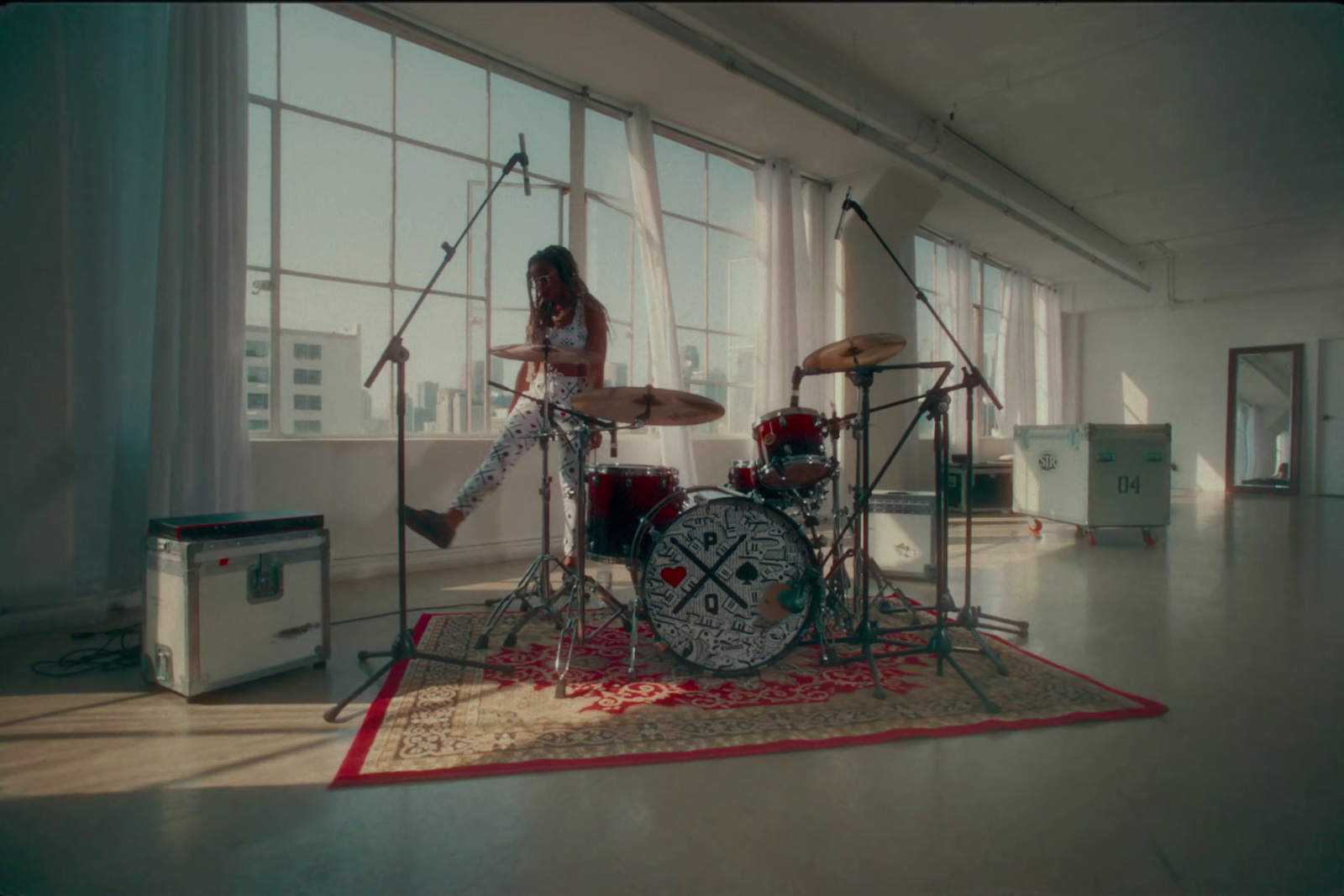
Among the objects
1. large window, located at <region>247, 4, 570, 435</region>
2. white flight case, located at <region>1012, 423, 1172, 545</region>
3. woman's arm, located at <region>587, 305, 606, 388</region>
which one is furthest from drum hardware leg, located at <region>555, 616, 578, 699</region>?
white flight case, located at <region>1012, 423, 1172, 545</region>

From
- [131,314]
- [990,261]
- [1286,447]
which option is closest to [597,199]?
[131,314]

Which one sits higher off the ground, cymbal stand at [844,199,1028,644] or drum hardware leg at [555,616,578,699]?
cymbal stand at [844,199,1028,644]

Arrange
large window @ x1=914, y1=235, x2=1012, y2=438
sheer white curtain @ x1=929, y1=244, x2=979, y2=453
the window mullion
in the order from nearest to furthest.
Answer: the window mullion, large window @ x1=914, y1=235, x2=1012, y2=438, sheer white curtain @ x1=929, y1=244, x2=979, y2=453

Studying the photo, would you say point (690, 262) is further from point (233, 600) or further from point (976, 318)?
point (976, 318)

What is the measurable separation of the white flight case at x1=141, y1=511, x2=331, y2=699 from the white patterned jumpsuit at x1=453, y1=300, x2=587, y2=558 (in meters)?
0.70

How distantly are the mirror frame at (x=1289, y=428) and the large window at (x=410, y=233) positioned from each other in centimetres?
1071

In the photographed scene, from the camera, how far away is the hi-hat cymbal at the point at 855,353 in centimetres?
257

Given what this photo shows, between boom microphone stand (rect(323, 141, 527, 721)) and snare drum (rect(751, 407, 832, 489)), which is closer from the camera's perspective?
boom microphone stand (rect(323, 141, 527, 721))

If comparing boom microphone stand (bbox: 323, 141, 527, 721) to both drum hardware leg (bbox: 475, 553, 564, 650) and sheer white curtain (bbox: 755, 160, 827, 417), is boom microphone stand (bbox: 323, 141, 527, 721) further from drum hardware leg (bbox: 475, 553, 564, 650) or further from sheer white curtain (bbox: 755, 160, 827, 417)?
sheer white curtain (bbox: 755, 160, 827, 417)

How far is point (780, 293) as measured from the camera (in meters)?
6.24

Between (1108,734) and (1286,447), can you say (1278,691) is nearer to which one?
(1108,734)

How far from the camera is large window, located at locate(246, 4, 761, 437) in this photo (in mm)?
3746

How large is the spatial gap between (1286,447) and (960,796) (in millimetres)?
12723

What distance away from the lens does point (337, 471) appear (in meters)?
3.88
